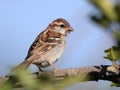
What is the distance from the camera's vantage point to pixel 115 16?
2.26ft

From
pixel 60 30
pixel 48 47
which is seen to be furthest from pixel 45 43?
pixel 60 30

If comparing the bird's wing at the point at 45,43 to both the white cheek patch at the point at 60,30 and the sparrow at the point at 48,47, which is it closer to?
the sparrow at the point at 48,47

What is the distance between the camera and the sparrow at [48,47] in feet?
19.8

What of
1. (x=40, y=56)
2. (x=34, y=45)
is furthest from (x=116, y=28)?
(x=34, y=45)

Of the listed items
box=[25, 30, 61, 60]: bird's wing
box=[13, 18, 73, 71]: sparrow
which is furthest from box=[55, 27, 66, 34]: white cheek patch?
box=[25, 30, 61, 60]: bird's wing

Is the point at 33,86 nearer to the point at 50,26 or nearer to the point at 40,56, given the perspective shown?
the point at 40,56

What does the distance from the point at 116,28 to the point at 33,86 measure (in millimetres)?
221

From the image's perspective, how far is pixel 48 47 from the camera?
6.54m

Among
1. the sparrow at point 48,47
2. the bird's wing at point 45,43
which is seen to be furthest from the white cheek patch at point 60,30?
the bird's wing at point 45,43

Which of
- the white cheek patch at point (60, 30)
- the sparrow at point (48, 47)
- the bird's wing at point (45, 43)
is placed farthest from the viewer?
the white cheek patch at point (60, 30)

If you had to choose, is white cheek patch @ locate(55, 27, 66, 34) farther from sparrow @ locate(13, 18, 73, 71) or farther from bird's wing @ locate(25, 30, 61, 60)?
bird's wing @ locate(25, 30, 61, 60)

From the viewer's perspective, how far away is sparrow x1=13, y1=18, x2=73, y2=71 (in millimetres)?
6035

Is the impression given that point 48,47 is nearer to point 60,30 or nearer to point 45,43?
point 45,43

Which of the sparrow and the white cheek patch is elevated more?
the white cheek patch
